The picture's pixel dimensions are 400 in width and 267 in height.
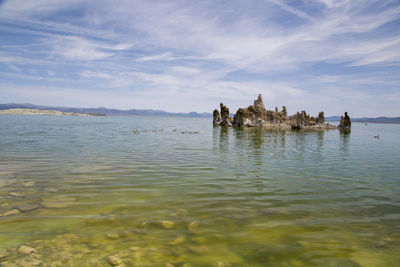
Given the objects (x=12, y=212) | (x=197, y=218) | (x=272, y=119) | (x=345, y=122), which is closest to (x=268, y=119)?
(x=272, y=119)

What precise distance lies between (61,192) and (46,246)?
512 cm

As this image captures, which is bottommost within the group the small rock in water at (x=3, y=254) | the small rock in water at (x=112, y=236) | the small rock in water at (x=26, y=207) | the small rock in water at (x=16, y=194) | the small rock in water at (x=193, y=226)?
the small rock in water at (x=193, y=226)

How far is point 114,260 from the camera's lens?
539cm

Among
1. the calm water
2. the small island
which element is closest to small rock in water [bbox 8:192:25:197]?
the calm water

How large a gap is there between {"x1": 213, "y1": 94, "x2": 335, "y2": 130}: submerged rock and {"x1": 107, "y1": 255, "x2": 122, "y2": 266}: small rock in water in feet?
295

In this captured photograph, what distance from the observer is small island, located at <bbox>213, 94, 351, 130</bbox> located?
3634 inches

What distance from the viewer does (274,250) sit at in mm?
6055

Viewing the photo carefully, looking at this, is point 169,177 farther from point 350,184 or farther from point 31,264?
point 350,184

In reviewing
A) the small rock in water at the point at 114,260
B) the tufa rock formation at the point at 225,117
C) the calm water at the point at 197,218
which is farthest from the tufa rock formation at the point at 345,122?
the small rock in water at the point at 114,260

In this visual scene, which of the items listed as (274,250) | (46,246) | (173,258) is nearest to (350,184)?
(274,250)

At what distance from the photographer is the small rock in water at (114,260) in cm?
531

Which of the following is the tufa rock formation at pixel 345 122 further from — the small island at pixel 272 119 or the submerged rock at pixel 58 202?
the submerged rock at pixel 58 202

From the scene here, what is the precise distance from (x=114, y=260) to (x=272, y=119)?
101m

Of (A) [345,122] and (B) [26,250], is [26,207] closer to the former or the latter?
(B) [26,250]
